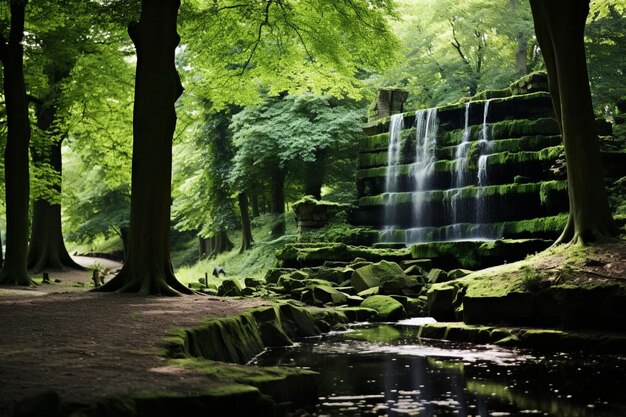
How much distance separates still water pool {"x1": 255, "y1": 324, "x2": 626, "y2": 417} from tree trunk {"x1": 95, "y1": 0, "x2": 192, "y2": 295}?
341 centimetres

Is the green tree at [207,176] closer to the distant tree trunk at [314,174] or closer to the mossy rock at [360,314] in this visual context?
the distant tree trunk at [314,174]

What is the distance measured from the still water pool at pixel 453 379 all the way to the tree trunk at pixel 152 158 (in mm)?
3411

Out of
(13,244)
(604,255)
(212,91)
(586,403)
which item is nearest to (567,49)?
(604,255)

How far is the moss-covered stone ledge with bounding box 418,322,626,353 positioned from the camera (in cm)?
831

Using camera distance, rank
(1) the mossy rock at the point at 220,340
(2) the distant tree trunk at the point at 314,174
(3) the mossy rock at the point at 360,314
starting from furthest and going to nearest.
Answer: (2) the distant tree trunk at the point at 314,174, (3) the mossy rock at the point at 360,314, (1) the mossy rock at the point at 220,340

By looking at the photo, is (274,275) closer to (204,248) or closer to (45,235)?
(45,235)

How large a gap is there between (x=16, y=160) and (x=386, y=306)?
29.1 ft

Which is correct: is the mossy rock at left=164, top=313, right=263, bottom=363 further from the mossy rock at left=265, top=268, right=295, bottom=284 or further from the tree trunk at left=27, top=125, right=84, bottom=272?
the tree trunk at left=27, top=125, right=84, bottom=272

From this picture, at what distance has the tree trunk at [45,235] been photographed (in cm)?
2217

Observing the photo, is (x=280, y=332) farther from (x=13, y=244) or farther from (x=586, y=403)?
(x=13, y=244)

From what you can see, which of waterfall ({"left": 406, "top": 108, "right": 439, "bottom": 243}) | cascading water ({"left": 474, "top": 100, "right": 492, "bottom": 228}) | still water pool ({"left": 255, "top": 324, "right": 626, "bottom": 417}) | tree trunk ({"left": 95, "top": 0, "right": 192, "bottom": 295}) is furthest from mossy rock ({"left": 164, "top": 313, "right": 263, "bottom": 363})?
waterfall ({"left": 406, "top": 108, "right": 439, "bottom": 243})

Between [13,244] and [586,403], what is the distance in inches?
525

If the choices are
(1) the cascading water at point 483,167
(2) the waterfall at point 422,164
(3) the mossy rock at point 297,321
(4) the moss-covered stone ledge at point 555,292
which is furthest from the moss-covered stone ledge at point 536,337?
(2) the waterfall at point 422,164

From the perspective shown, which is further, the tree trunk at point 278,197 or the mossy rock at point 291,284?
the tree trunk at point 278,197
